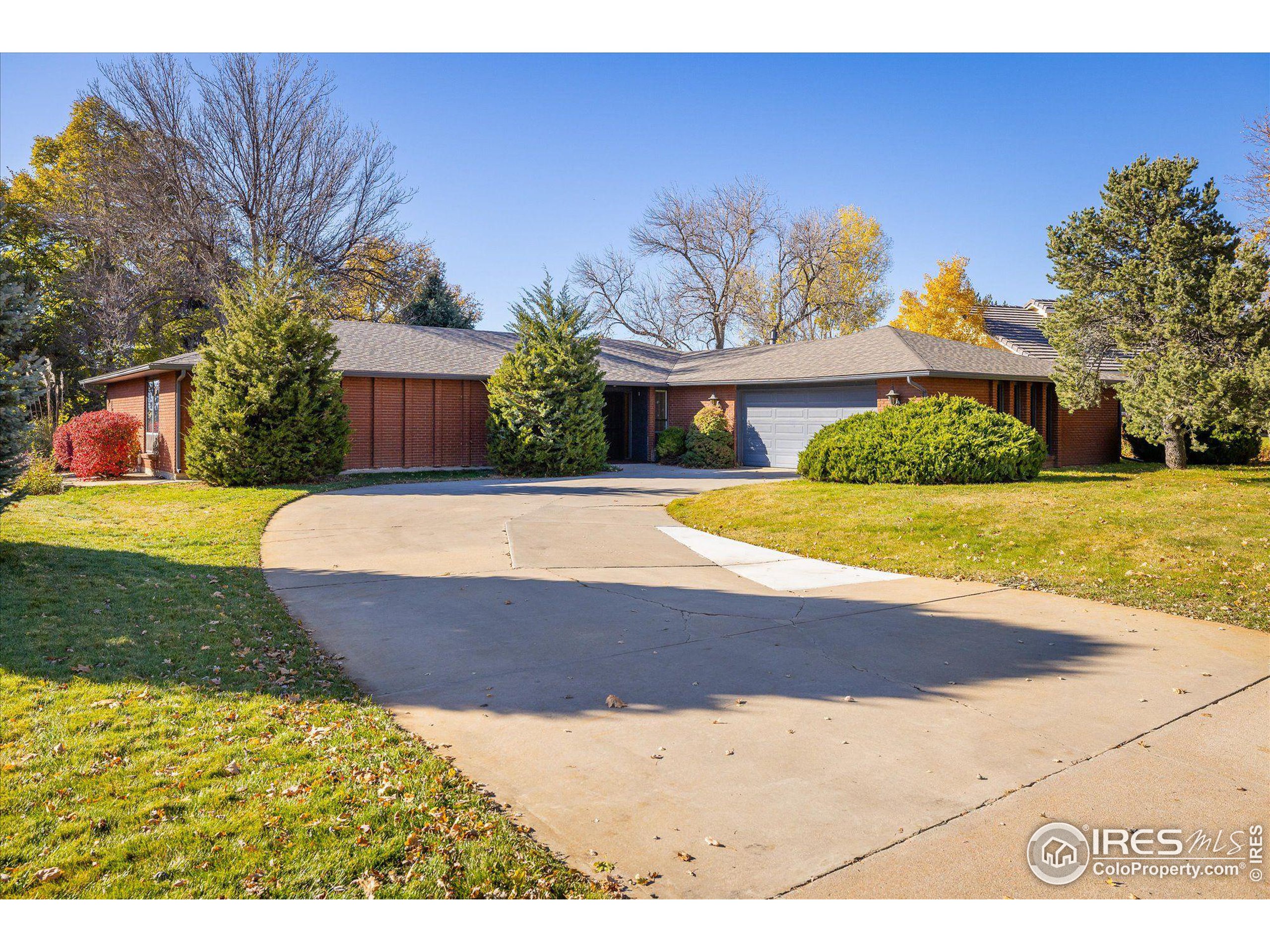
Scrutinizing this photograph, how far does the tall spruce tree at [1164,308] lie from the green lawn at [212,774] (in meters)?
17.3

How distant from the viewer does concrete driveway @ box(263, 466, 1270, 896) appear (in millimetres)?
3217

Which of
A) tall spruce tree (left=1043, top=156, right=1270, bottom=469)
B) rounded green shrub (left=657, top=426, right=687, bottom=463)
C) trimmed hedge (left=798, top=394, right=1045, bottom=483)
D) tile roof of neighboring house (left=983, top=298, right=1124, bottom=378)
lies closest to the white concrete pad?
trimmed hedge (left=798, top=394, right=1045, bottom=483)

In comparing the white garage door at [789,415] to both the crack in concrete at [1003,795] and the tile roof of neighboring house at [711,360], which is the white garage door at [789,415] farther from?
the crack in concrete at [1003,795]

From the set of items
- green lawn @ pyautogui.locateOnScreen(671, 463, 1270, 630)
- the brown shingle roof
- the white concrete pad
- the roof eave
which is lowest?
the white concrete pad

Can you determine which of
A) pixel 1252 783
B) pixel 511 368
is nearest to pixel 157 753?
pixel 1252 783

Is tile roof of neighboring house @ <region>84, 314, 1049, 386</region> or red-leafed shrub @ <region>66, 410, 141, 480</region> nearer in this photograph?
red-leafed shrub @ <region>66, 410, 141, 480</region>

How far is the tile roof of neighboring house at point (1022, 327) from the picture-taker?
2884 centimetres

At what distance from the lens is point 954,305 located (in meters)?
35.1

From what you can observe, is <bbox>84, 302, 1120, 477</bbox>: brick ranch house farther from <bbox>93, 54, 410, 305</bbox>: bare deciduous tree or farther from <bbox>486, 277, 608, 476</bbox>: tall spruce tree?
<bbox>93, 54, 410, 305</bbox>: bare deciduous tree

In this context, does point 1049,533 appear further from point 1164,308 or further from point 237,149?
point 237,149

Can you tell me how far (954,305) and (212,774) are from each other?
1419 inches

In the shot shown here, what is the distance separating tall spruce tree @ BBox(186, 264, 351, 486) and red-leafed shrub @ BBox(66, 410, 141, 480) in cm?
351

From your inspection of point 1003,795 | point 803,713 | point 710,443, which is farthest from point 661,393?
point 1003,795

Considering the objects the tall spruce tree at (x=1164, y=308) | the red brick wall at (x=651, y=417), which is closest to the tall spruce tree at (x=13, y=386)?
the tall spruce tree at (x=1164, y=308)
